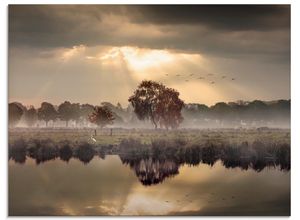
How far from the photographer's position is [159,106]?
33.3 feet

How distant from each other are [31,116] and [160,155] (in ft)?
5.97

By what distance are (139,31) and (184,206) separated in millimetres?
2440

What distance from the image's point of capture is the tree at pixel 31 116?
9.98 metres

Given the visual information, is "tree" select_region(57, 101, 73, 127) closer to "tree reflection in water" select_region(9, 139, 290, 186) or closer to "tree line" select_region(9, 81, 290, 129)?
"tree line" select_region(9, 81, 290, 129)

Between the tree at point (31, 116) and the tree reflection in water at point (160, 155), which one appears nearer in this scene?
the tree at point (31, 116)

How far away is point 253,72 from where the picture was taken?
10.2 m

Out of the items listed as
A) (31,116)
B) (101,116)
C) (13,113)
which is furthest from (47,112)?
(101,116)

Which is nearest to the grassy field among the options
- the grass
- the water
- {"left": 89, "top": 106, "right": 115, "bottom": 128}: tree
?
the grass

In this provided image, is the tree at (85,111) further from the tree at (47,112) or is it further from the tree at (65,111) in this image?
Answer: the tree at (47,112)

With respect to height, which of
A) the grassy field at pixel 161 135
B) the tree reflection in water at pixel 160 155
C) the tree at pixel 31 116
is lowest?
the tree reflection in water at pixel 160 155

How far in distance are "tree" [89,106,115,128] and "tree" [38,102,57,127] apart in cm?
50

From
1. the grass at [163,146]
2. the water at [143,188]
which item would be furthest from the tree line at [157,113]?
the water at [143,188]

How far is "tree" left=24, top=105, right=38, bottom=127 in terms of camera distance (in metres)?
9.98

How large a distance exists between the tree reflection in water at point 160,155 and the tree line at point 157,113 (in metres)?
0.30
